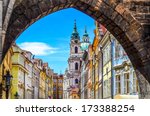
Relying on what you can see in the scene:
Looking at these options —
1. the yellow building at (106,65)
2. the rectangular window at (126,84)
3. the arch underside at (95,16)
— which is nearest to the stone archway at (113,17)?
the arch underside at (95,16)

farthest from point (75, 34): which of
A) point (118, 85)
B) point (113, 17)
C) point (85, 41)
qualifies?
point (113, 17)

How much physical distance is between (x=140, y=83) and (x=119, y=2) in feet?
5.72

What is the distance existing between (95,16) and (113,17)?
1.64 ft

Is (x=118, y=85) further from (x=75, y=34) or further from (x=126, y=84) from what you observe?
(x=75, y=34)

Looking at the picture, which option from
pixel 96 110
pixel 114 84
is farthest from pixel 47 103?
pixel 114 84

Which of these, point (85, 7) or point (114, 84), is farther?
point (114, 84)

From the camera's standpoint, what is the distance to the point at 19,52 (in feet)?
141

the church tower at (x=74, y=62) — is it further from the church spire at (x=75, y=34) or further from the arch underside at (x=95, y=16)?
the arch underside at (x=95, y=16)

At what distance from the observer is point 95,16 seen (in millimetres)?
9219

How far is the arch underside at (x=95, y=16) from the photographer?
27.5 feet

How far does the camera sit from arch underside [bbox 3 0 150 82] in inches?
330

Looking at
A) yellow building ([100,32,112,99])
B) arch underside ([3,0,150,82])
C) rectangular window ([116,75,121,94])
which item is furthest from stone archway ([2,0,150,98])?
yellow building ([100,32,112,99])

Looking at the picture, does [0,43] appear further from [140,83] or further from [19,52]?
[19,52]

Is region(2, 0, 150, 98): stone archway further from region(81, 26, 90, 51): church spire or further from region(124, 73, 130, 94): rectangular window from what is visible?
region(81, 26, 90, 51): church spire
